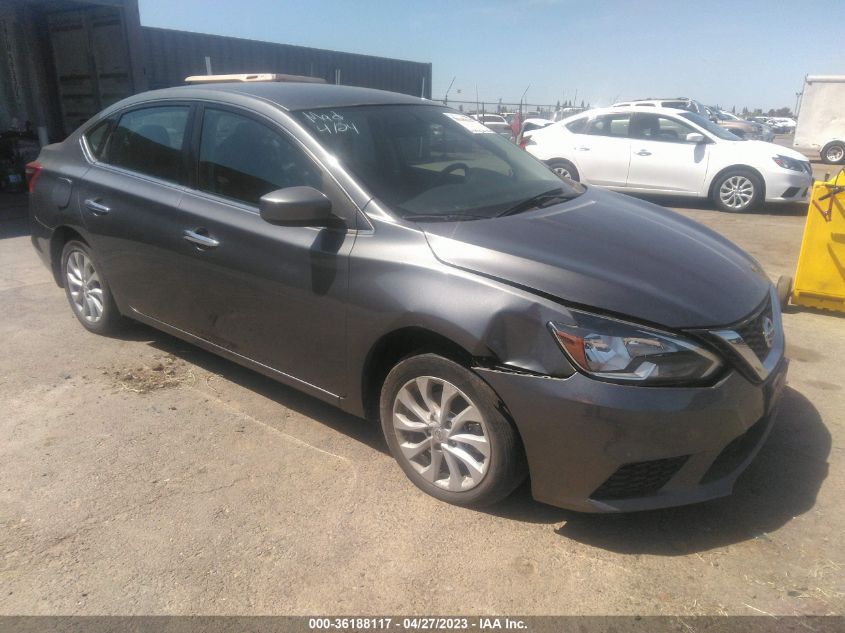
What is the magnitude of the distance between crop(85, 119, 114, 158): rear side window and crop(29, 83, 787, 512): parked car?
191 mm

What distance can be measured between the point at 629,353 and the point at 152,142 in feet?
9.99

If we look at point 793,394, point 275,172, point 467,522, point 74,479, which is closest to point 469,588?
point 467,522

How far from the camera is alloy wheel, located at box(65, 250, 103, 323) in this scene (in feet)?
14.4

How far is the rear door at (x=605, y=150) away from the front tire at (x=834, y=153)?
13307 millimetres

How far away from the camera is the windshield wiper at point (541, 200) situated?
3.05 m

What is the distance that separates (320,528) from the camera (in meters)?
2.62

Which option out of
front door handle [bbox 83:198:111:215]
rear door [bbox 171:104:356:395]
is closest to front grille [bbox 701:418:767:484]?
rear door [bbox 171:104:356:395]

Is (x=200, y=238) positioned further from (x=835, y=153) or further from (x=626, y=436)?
(x=835, y=153)

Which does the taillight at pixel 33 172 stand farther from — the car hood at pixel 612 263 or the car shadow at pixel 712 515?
the car shadow at pixel 712 515

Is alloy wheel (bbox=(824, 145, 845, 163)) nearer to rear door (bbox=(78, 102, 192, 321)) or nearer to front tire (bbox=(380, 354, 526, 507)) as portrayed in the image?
rear door (bbox=(78, 102, 192, 321))

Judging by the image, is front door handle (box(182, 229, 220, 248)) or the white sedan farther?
the white sedan

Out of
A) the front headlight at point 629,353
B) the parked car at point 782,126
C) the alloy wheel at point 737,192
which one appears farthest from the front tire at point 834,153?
the parked car at point 782,126

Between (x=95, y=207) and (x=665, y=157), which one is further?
(x=665, y=157)

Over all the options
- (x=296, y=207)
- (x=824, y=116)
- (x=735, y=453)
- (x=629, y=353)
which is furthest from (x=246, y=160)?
(x=824, y=116)
